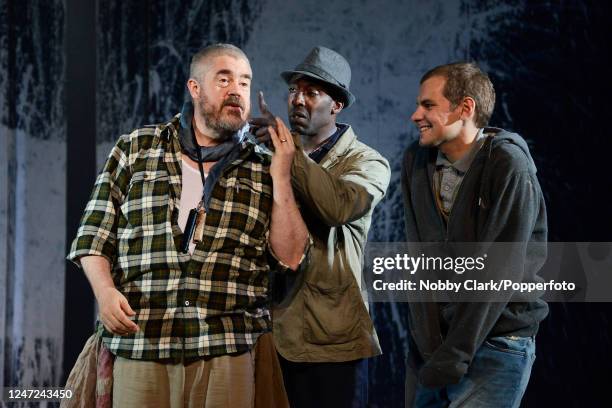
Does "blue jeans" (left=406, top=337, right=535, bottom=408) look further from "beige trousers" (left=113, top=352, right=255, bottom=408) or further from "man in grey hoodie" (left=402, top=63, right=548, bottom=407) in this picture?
"beige trousers" (left=113, top=352, right=255, bottom=408)

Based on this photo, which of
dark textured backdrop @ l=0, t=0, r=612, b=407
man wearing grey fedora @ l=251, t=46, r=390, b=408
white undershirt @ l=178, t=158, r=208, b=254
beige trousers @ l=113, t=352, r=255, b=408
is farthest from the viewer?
dark textured backdrop @ l=0, t=0, r=612, b=407

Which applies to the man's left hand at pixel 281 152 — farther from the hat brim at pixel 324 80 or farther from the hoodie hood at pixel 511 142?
the hoodie hood at pixel 511 142

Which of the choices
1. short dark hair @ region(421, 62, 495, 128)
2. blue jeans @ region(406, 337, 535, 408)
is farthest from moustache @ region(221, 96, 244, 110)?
blue jeans @ region(406, 337, 535, 408)

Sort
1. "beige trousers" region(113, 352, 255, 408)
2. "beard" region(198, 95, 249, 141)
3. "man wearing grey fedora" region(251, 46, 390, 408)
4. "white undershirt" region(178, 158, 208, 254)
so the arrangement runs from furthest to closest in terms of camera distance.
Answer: "man wearing grey fedora" region(251, 46, 390, 408) < "beard" region(198, 95, 249, 141) < "white undershirt" region(178, 158, 208, 254) < "beige trousers" region(113, 352, 255, 408)

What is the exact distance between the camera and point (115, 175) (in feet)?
7.72

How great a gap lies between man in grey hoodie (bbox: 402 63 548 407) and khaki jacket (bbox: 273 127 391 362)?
15 cm

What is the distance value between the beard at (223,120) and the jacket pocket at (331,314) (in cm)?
52

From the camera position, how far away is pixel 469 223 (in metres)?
2.45

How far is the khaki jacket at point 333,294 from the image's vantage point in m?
2.56

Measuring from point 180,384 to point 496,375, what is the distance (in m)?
0.86

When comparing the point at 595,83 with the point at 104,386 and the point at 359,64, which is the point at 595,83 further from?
the point at 104,386

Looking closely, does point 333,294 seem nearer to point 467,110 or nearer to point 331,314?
point 331,314

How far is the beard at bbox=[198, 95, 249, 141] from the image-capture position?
242 cm

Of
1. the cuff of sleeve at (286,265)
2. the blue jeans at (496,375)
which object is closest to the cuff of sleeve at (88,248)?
the cuff of sleeve at (286,265)
